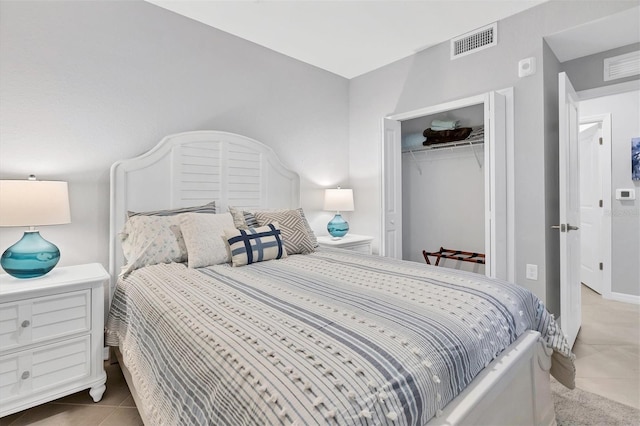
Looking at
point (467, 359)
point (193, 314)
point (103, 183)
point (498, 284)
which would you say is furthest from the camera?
point (103, 183)

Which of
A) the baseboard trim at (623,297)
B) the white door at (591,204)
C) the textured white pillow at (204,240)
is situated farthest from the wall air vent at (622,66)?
the textured white pillow at (204,240)

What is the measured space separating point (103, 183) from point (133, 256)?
0.68m

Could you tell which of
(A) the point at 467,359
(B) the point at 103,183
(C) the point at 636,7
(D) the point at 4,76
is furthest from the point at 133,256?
(C) the point at 636,7

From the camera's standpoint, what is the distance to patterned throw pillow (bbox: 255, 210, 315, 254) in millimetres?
2424

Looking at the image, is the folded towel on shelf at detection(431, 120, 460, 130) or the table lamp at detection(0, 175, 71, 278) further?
the folded towel on shelf at detection(431, 120, 460, 130)

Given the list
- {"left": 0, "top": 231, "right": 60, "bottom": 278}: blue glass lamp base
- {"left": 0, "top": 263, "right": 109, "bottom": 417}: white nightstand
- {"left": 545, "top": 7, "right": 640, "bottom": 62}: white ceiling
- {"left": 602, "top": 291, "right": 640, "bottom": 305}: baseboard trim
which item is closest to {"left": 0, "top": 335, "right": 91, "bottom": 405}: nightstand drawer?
{"left": 0, "top": 263, "right": 109, "bottom": 417}: white nightstand

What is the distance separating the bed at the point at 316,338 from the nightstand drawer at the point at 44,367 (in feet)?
0.54

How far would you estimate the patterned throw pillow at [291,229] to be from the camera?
95.4 inches

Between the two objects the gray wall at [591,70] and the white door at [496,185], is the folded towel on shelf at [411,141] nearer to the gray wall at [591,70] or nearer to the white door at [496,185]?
the white door at [496,185]

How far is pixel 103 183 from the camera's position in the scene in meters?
2.30

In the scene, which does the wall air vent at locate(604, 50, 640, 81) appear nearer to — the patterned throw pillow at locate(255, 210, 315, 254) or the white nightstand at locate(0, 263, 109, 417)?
the patterned throw pillow at locate(255, 210, 315, 254)

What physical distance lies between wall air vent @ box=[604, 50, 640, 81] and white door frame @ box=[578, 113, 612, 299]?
1259 millimetres

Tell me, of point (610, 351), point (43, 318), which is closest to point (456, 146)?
point (610, 351)

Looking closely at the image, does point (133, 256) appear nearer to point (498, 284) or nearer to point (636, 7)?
point (498, 284)
